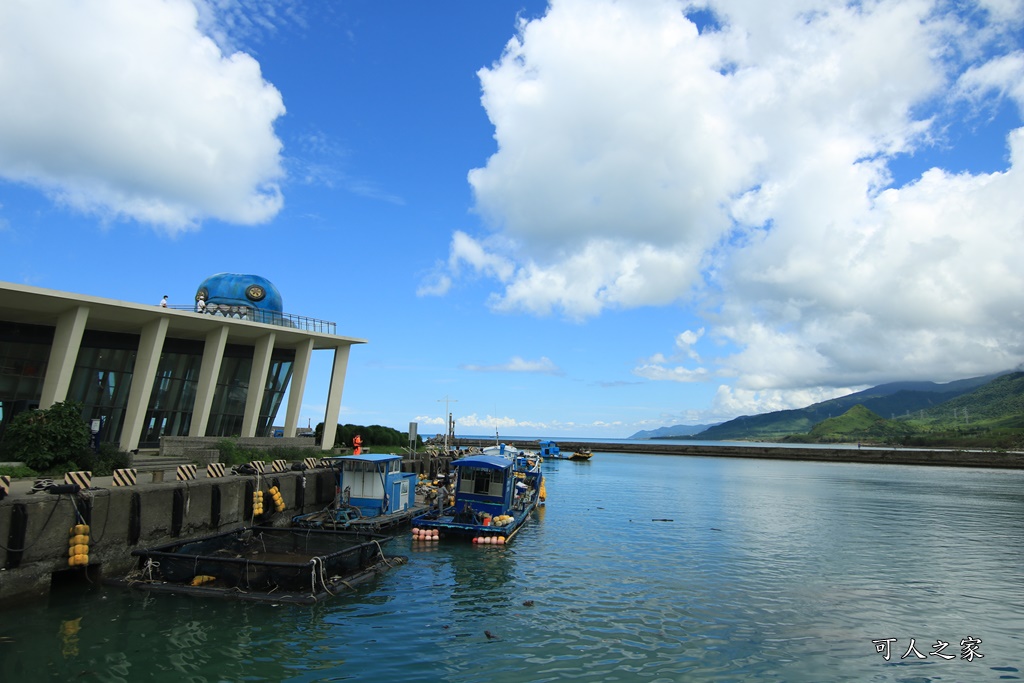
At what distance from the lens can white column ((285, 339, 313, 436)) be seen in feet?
186

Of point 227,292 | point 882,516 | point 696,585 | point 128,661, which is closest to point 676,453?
point 882,516

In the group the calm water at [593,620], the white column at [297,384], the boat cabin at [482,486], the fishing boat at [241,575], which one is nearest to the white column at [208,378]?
the white column at [297,384]

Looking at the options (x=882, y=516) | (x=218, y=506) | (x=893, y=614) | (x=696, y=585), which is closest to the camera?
(x=893, y=614)

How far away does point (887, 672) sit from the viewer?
47.4 ft

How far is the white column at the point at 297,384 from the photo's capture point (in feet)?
186

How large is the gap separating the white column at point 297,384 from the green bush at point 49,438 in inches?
976

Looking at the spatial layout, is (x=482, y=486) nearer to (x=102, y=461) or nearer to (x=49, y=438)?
(x=102, y=461)

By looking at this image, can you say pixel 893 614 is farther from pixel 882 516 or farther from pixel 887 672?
pixel 882 516

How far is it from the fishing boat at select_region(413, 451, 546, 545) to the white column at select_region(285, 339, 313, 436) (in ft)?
92.5

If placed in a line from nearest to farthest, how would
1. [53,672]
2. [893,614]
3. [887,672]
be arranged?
1. [53,672]
2. [887,672]
3. [893,614]

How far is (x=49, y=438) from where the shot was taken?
98.4 feet

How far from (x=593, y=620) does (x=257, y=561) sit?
10.1 meters

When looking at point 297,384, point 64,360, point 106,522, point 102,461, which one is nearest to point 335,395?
point 297,384

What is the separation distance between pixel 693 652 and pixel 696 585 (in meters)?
7.35
